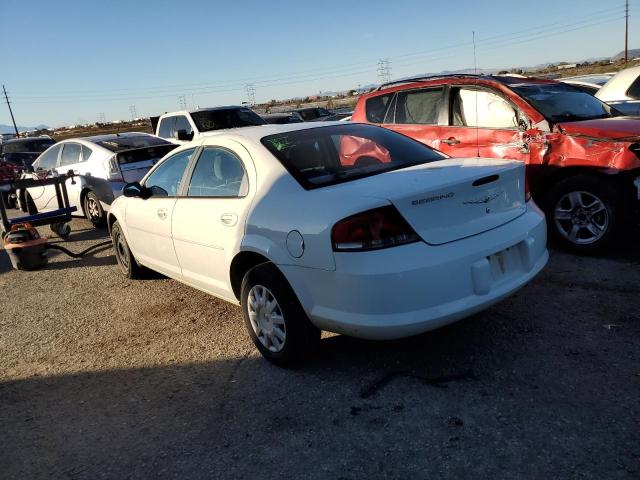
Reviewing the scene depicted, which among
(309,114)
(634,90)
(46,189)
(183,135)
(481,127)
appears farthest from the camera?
(309,114)

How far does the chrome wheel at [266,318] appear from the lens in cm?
345

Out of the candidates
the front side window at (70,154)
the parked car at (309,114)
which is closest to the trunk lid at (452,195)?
the front side window at (70,154)

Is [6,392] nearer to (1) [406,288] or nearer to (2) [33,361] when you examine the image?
(2) [33,361]

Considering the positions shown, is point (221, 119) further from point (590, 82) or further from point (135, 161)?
point (590, 82)

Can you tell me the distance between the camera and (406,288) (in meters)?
2.82

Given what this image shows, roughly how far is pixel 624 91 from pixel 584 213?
4.12 meters

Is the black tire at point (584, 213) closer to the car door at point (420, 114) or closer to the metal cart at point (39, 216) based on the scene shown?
the car door at point (420, 114)

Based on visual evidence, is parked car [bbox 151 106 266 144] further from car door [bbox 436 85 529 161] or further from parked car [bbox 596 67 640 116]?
parked car [bbox 596 67 640 116]

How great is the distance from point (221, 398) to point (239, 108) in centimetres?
947

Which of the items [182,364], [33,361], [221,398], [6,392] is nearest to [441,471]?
[221,398]

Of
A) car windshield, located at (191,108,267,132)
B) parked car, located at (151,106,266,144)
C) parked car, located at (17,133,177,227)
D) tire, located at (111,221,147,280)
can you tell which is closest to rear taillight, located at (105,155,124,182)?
parked car, located at (17,133,177,227)

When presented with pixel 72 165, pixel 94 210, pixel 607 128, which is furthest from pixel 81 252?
pixel 607 128

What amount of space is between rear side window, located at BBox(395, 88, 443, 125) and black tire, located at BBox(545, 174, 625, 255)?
1801mm

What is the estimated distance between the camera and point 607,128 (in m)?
5.07
